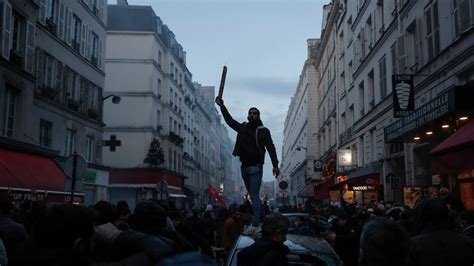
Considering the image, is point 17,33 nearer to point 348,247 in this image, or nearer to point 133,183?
point 348,247

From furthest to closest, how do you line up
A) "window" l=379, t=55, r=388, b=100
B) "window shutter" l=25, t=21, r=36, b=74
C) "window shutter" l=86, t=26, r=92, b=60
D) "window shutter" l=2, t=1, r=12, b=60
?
"window shutter" l=86, t=26, r=92, b=60
"window" l=379, t=55, r=388, b=100
"window shutter" l=25, t=21, r=36, b=74
"window shutter" l=2, t=1, r=12, b=60

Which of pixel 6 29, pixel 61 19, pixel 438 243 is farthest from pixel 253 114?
pixel 61 19

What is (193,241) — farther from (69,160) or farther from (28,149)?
(28,149)

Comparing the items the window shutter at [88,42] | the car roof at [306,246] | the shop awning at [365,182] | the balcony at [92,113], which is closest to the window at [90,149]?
the balcony at [92,113]

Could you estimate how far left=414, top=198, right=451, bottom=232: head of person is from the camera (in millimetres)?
4199

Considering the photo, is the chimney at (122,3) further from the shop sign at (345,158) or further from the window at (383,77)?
the window at (383,77)

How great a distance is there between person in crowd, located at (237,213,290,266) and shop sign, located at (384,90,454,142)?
28.0 feet

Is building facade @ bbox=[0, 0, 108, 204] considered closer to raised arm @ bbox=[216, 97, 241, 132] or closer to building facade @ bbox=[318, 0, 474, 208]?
raised arm @ bbox=[216, 97, 241, 132]

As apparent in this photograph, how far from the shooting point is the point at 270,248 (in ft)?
14.1

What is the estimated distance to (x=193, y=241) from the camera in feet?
26.9

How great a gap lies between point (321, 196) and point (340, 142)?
4.26 m

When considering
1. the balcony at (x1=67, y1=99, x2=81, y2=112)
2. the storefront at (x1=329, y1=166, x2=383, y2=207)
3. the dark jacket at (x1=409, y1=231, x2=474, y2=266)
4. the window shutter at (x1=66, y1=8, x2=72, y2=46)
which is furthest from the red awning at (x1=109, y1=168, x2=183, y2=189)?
the dark jacket at (x1=409, y1=231, x2=474, y2=266)

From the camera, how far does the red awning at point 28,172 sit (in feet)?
50.4

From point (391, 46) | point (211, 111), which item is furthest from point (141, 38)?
point (211, 111)
